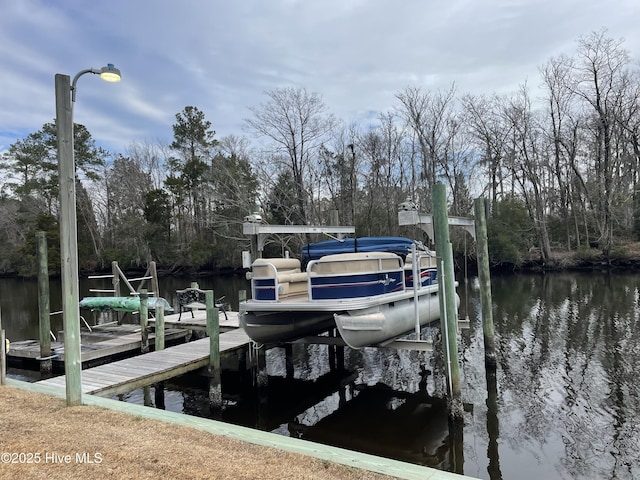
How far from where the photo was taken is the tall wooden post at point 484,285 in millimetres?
9258

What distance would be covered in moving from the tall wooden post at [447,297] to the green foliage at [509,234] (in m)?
26.0

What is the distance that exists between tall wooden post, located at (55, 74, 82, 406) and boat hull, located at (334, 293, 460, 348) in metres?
3.50

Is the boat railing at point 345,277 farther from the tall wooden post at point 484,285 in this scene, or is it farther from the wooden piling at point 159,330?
the wooden piling at point 159,330

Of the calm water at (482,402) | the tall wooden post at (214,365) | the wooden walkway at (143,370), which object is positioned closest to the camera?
the calm water at (482,402)

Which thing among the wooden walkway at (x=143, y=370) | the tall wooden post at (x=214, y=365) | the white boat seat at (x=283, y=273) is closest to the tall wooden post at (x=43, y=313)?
Answer: the wooden walkway at (x=143, y=370)

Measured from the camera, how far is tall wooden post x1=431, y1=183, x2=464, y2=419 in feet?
22.6

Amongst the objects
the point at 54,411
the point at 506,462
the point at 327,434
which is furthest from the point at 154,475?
the point at 506,462

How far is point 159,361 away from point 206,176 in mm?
30773

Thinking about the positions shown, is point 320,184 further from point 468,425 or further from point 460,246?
point 468,425

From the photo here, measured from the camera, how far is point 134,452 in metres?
3.73

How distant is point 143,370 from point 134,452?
4.11 metres

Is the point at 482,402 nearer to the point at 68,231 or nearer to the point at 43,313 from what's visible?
the point at 68,231

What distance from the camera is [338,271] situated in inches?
285

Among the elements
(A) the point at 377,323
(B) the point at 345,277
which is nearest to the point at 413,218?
(B) the point at 345,277
